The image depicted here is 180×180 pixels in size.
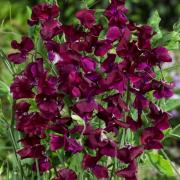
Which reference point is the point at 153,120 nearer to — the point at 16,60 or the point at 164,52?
the point at 164,52

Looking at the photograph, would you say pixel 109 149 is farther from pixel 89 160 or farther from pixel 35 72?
pixel 35 72

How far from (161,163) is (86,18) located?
539 mm

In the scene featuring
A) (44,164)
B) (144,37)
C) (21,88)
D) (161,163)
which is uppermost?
(144,37)

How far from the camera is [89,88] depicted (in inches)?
68.2

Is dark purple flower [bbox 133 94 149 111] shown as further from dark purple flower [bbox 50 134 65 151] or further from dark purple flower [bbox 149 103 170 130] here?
dark purple flower [bbox 50 134 65 151]

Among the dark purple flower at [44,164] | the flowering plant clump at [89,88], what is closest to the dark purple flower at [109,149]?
the flowering plant clump at [89,88]

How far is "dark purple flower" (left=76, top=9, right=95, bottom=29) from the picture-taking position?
1793 millimetres

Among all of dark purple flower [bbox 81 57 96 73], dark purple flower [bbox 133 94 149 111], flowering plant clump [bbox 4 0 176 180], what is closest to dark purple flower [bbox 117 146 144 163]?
flowering plant clump [bbox 4 0 176 180]

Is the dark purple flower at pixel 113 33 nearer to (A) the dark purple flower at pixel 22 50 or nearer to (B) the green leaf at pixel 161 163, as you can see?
(A) the dark purple flower at pixel 22 50

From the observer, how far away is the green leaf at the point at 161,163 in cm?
206

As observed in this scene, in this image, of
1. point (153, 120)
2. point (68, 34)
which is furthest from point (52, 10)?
point (153, 120)

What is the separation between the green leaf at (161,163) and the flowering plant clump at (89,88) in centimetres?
23

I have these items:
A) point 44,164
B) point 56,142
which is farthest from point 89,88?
point 44,164

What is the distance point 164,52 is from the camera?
1780mm
